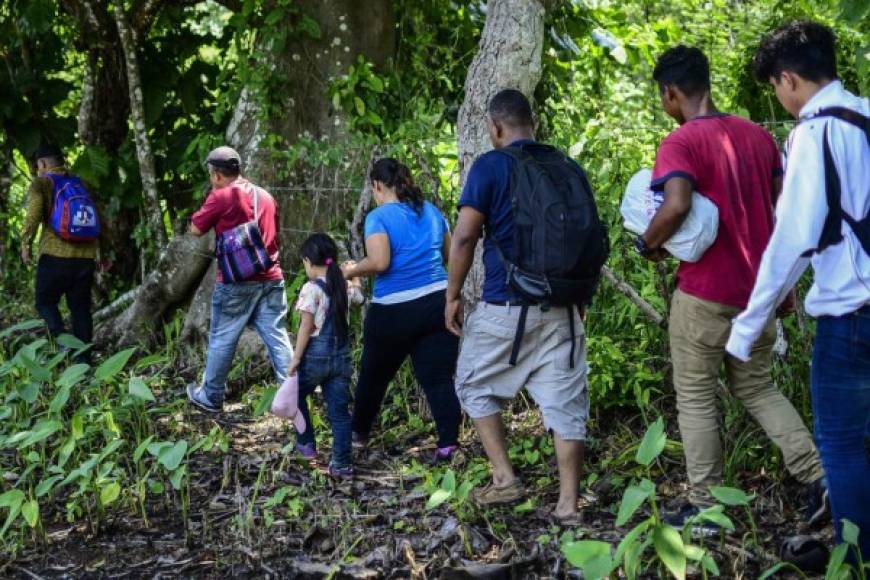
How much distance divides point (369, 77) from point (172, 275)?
2.16 meters

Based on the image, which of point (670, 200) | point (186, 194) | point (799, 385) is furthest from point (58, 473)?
point (186, 194)

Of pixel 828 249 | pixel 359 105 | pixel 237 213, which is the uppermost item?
pixel 359 105

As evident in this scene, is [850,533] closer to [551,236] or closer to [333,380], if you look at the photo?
[551,236]

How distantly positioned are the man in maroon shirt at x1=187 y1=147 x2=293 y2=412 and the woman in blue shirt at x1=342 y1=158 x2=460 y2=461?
3.47ft

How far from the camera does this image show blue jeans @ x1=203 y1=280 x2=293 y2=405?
22.7 feet

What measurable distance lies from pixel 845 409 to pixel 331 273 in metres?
2.84

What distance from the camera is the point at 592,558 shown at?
3.57 meters

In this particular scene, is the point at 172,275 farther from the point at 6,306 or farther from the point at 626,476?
the point at 626,476

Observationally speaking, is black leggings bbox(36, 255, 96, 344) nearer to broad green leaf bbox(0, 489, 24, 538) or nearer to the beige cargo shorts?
broad green leaf bbox(0, 489, 24, 538)

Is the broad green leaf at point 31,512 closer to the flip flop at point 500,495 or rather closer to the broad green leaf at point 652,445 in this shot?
the flip flop at point 500,495

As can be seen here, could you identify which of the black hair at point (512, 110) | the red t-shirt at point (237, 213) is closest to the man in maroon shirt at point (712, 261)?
the black hair at point (512, 110)

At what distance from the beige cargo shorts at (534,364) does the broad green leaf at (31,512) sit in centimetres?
198

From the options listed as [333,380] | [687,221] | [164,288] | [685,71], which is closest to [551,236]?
[687,221]

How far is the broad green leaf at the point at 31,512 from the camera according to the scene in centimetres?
475
